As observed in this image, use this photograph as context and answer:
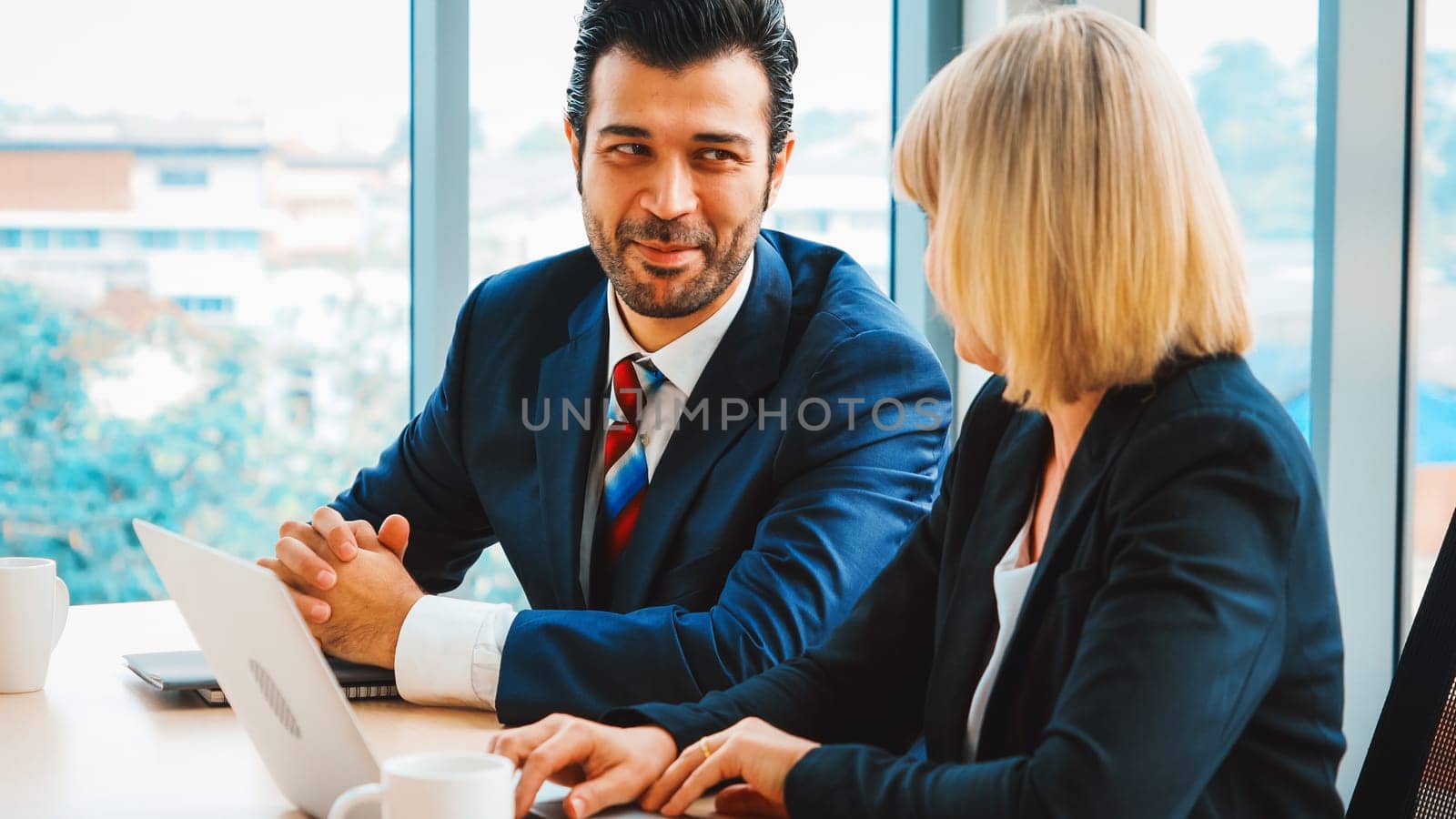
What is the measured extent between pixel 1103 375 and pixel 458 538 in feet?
4.06

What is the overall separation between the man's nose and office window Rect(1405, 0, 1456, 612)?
1.29m

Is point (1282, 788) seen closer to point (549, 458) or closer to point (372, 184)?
point (549, 458)

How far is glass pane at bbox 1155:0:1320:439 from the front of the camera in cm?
248

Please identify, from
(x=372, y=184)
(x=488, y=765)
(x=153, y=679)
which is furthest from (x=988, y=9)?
(x=488, y=765)

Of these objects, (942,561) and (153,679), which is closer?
(942,561)

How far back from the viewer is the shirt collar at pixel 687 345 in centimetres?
186

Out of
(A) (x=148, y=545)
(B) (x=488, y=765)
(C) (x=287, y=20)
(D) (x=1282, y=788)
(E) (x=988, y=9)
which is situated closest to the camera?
(B) (x=488, y=765)

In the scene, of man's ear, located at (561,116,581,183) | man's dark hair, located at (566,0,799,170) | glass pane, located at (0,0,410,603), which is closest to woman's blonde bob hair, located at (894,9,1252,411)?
man's dark hair, located at (566,0,799,170)

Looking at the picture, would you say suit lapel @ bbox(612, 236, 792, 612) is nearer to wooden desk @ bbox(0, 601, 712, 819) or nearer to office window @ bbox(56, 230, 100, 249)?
wooden desk @ bbox(0, 601, 712, 819)

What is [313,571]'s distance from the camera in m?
1.58

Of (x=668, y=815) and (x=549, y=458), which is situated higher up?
(x=549, y=458)

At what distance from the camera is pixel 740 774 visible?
44.8 inches

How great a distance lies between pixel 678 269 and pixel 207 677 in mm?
783

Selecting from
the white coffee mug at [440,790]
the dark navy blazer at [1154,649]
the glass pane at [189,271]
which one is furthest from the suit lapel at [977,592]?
the glass pane at [189,271]
